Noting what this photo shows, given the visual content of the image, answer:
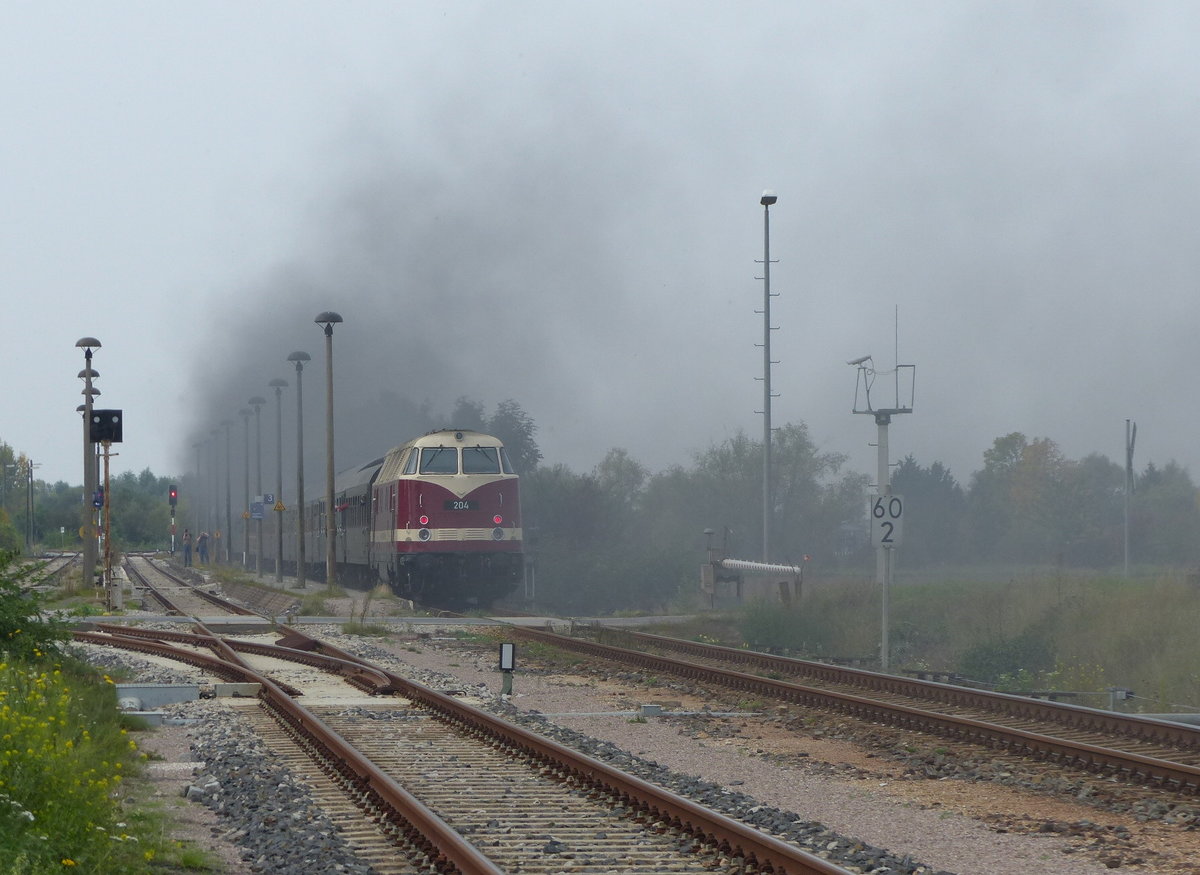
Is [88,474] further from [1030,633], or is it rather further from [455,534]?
[1030,633]

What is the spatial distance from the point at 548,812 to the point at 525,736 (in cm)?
269

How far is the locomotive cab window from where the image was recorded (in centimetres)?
3369

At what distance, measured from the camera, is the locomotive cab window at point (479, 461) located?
33688 millimetres

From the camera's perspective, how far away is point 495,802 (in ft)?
30.8

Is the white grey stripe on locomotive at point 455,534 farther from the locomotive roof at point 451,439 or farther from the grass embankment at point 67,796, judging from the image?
the grass embankment at point 67,796

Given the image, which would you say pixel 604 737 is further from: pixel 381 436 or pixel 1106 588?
pixel 381 436

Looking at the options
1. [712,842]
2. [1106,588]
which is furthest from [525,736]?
[1106,588]

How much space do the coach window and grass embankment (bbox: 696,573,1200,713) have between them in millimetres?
7641

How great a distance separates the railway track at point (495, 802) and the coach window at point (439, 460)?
17677mm

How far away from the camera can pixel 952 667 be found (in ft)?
76.7

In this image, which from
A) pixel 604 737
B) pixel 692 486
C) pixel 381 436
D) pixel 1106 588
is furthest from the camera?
pixel 381 436

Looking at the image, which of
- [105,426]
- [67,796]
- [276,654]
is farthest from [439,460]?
[67,796]

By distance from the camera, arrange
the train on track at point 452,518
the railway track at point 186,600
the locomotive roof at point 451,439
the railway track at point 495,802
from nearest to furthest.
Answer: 1. the railway track at point 495,802
2. the train on track at point 452,518
3. the locomotive roof at point 451,439
4. the railway track at point 186,600

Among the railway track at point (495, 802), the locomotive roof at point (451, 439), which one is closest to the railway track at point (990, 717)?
the railway track at point (495, 802)
